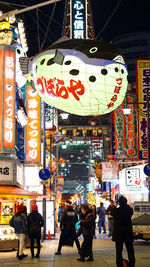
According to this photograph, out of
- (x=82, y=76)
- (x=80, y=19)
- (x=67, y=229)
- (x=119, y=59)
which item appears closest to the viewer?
(x=82, y=76)

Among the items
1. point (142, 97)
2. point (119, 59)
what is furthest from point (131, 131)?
point (119, 59)

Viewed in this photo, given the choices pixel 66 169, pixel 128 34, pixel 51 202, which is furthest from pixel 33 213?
pixel 128 34

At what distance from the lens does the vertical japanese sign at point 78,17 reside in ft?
83.5

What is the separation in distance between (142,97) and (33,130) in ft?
20.2

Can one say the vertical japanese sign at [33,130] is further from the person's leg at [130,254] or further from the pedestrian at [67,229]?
the person's leg at [130,254]

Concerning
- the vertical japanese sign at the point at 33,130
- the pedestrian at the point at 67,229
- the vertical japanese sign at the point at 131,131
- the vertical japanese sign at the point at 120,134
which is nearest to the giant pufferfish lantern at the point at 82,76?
the pedestrian at the point at 67,229

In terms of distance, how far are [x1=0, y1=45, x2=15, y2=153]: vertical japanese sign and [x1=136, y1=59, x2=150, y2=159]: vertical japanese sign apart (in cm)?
670

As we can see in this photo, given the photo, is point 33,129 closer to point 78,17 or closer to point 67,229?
point 78,17

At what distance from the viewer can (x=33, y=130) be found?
24.9 m

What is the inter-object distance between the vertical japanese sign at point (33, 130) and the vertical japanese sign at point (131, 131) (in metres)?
6.20

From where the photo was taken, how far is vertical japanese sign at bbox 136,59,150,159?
75.5ft

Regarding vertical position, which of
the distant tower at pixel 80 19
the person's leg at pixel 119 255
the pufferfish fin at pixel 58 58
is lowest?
the person's leg at pixel 119 255

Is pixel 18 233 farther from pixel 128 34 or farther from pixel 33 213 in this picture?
pixel 128 34

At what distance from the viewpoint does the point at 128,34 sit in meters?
140
